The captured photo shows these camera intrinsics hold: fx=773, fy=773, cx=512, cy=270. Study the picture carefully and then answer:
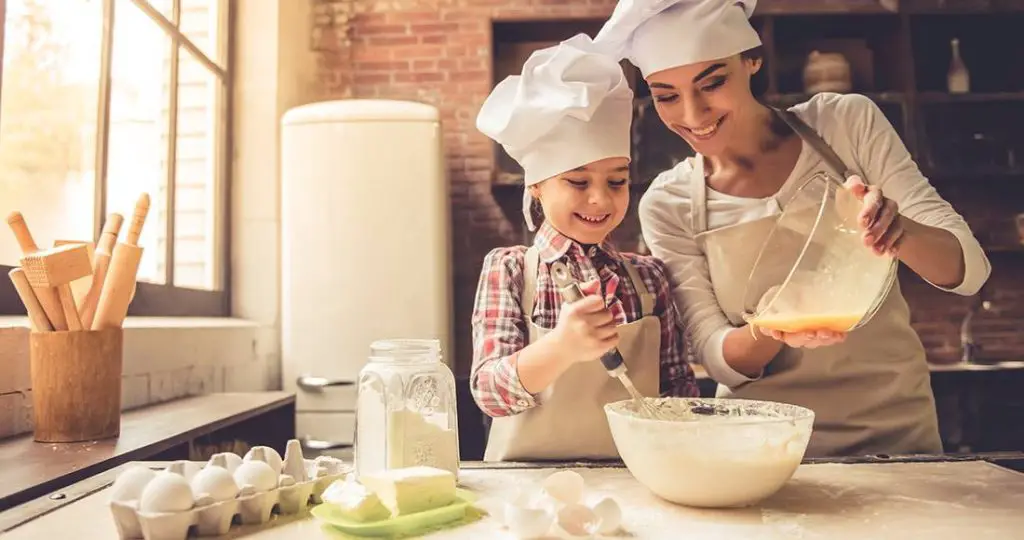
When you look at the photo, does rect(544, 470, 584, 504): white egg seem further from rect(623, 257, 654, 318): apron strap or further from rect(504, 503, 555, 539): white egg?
rect(623, 257, 654, 318): apron strap

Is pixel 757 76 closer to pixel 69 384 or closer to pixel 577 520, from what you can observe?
pixel 577 520

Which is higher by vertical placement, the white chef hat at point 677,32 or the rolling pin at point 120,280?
the white chef hat at point 677,32

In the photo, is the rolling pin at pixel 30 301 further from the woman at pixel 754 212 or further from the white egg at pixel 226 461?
the woman at pixel 754 212

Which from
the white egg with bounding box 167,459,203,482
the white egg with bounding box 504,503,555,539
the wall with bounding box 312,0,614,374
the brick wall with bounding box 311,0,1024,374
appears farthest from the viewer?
the wall with bounding box 312,0,614,374

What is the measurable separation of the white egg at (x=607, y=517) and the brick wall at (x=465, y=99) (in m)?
2.79

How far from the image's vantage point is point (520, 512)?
2.35 feet

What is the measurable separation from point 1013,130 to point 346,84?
3083 mm

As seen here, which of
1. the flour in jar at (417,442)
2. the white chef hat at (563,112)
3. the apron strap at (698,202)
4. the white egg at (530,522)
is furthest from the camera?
the apron strap at (698,202)

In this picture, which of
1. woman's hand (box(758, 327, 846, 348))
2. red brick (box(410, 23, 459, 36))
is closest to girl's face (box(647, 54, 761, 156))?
woman's hand (box(758, 327, 846, 348))

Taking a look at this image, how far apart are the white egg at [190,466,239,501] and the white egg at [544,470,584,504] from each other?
31 centimetres

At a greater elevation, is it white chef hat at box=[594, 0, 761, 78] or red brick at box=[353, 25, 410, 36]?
red brick at box=[353, 25, 410, 36]

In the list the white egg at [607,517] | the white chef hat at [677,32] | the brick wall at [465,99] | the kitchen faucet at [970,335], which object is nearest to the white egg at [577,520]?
the white egg at [607,517]

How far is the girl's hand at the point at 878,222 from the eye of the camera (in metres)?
1.01

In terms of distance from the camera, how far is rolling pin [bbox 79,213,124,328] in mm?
1360
